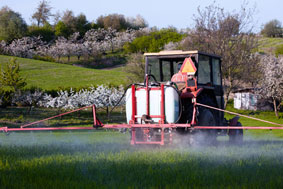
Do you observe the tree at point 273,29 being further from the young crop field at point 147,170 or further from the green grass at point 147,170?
the green grass at point 147,170

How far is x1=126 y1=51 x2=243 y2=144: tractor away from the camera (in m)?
9.91

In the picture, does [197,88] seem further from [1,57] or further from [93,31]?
[93,31]

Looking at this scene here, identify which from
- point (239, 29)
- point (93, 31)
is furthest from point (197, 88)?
point (93, 31)

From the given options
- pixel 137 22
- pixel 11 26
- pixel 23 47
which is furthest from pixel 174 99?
pixel 137 22

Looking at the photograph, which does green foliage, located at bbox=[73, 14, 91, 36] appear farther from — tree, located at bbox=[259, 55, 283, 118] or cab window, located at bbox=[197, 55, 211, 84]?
cab window, located at bbox=[197, 55, 211, 84]

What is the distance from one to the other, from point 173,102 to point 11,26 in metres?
94.8

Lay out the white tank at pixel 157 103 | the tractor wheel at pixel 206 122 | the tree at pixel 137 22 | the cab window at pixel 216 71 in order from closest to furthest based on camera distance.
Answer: the white tank at pixel 157 103, the tractor wheel at pixel 206 122, the cab window at pixel 216 71, the tree at pixel 137 22

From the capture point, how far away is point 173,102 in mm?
9852

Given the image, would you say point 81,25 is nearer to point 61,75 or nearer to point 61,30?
point 61,30

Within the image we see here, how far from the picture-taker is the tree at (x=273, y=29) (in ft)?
423

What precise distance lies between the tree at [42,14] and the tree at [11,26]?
20.9m

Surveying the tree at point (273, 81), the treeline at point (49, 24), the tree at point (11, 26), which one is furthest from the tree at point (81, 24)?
the tree at point (273, 81)

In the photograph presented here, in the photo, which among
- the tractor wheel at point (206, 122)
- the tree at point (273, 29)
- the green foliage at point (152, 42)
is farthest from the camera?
the tree at point (273, 29)

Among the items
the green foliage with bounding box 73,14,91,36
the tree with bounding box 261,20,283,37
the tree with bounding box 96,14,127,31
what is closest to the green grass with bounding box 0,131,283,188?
the green foliage with bounding box 73,14,91,36
